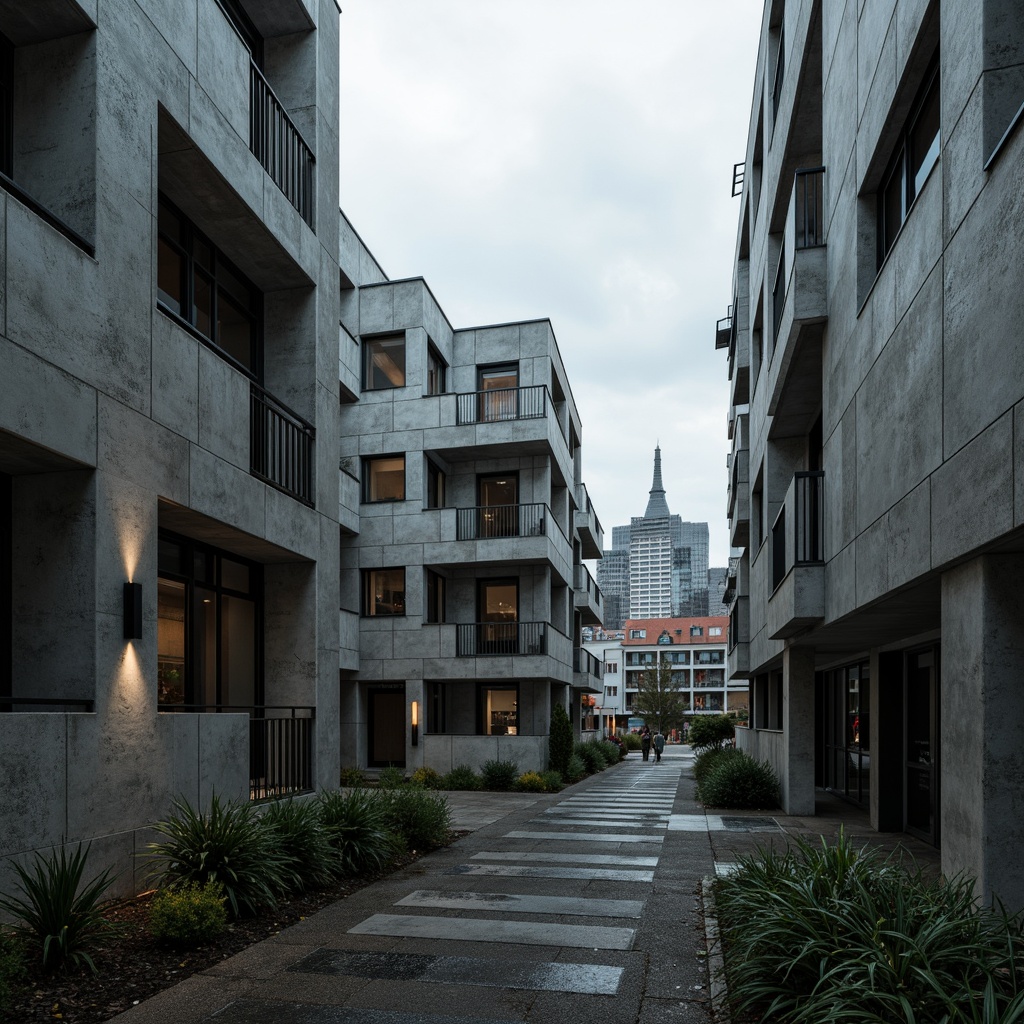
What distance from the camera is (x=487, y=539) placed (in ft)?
90.2

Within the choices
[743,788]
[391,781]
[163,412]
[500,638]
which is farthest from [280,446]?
[500,638]

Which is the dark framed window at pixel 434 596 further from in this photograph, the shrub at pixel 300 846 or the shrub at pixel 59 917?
the shrub at pixel 59 917

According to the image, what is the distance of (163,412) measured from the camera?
9.55 meters

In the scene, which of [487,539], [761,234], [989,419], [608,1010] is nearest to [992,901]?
[608,1010]

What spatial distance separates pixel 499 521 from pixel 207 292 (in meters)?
17.2

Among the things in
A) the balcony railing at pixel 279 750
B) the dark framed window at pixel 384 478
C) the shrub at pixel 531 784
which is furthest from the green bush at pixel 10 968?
the dark framed window at pixel 384 478

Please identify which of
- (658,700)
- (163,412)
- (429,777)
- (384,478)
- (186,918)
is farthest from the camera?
(658,700)

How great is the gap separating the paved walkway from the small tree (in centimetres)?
5316

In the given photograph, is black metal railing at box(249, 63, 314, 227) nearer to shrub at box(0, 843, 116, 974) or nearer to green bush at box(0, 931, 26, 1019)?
shrub at box(0, 843, 116, 974)

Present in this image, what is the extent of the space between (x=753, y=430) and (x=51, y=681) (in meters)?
17.8

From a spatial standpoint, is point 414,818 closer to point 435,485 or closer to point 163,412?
point 163,412

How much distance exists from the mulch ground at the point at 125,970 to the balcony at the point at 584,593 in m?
27.7

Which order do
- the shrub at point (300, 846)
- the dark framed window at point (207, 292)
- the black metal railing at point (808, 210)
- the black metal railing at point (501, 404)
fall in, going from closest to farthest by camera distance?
the shrub at point (300, 846)
the dark framed window at point (207, 292)
the black metal railing at point (808, 210)
the black metal railing at point (501, 404)

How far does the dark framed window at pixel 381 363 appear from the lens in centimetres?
2906
